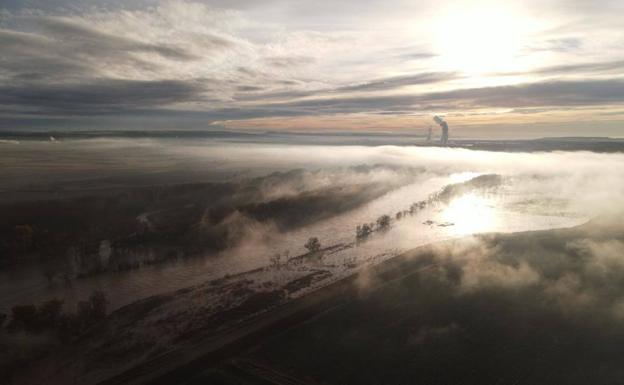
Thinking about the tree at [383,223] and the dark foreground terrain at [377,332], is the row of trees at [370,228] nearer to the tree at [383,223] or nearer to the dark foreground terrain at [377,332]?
the tree at [383,223]

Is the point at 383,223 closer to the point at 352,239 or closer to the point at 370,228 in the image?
the point at 370,228

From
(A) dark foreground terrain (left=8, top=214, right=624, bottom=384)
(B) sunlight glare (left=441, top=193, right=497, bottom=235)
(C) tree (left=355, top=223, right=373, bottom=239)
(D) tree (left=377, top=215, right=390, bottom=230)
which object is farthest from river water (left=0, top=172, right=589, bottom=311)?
(A) dark foreground terrain (left=8, top=214, right=624, bottom=384)

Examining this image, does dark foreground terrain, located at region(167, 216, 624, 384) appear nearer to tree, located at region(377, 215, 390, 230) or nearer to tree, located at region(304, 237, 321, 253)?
tree, located at region(304, 237, 321, 253)

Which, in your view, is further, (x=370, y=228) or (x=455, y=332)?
(x=370, y=228)

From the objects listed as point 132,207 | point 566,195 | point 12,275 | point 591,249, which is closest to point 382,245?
point 591,249

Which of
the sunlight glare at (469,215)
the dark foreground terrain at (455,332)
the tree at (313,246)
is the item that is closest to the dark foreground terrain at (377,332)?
the dark foreground terrain at (455,332)

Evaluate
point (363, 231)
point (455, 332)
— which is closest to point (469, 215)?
point (363, 231)

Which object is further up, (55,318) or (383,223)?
(383,223)

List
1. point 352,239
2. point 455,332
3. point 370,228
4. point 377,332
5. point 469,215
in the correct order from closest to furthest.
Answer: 1. point 455,332
2. point 377,332
3. point 352,239
4. point 370,228
5. point 469,215

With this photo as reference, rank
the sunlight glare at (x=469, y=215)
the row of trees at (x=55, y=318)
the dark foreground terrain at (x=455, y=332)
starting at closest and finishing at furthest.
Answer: the dark foreground terrain at (x=455, y=332) → the row of trees at (x=55, y=318) → the sunlight glare at (x=469, y=215)

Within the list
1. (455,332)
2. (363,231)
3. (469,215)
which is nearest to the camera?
(455,332)

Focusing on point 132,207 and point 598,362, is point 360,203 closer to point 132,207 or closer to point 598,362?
point 132,207

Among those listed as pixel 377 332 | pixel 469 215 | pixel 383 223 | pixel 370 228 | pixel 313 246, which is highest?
pixel 383 223
